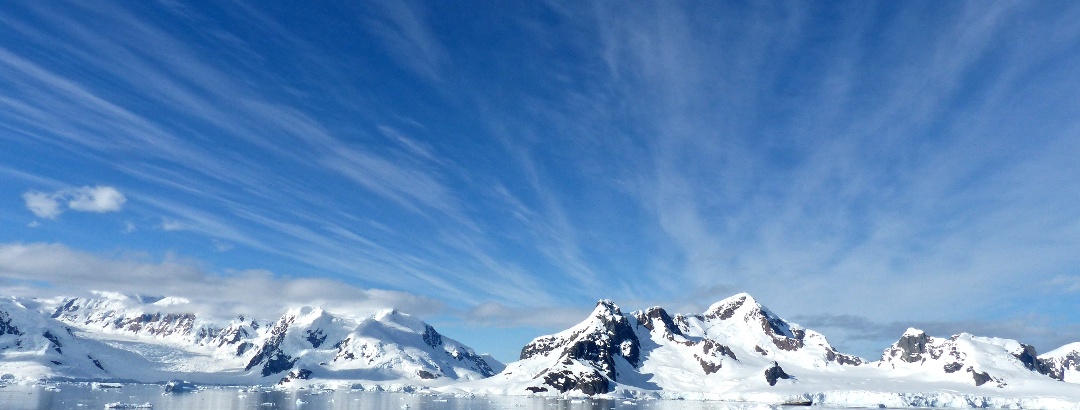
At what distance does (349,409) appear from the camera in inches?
6890

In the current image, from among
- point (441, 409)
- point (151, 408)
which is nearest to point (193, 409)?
point (151, 408)

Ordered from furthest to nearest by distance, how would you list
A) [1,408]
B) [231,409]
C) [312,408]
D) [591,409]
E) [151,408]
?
[591,409]
[312,408]
[231,409]
[151,408]
[1,408]

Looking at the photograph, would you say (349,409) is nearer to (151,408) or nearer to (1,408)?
(151,408)

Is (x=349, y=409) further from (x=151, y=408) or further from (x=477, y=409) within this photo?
(x=151, y=408)

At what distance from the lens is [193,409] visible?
14862cm

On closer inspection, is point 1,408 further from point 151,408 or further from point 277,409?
point 277,409

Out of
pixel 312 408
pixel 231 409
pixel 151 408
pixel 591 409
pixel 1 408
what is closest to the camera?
pixel 1 408

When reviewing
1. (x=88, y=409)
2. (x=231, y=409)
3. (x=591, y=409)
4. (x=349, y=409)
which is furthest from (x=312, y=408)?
(x=591, y=409)

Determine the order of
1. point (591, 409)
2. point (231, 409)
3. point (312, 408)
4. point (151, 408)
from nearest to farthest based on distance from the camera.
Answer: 1. point (151, 408)
2. point (231, 409)
3. point (312, 408)
4. point (591, 409)

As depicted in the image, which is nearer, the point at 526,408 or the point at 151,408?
the point at 151,408

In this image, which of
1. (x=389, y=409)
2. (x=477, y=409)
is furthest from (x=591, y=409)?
(x=389, y=409)

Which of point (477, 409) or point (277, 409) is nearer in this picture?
point (277, 409)

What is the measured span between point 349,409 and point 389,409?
11208 mm

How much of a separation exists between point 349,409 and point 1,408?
7362 cm
